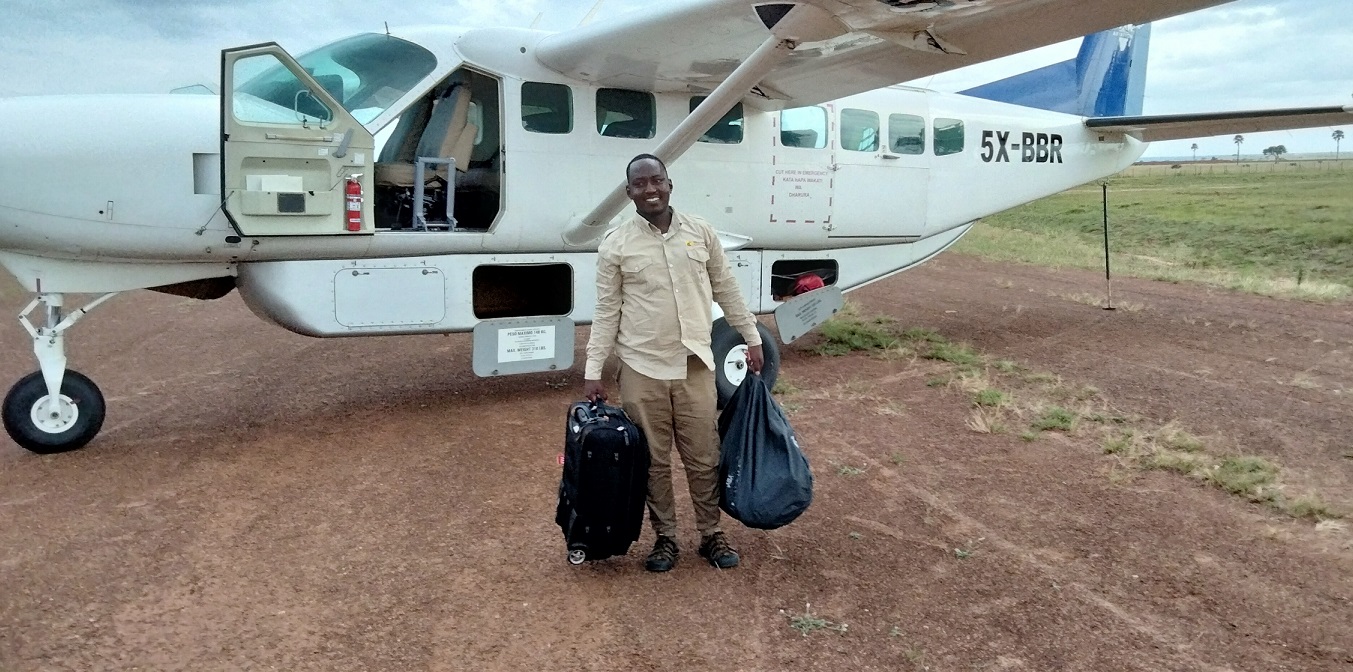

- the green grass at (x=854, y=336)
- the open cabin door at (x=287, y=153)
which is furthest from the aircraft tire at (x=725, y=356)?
the open cabin door at (x=287, y=153)

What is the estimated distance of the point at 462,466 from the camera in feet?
17.3

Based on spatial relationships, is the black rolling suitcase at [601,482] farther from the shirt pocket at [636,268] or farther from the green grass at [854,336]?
the green grass at [854,336]

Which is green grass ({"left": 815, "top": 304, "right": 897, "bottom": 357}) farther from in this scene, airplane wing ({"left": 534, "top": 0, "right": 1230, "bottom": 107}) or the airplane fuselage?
airplane wing ({"left": 534, "top": 0, "right": 1230, "bottom": 107})

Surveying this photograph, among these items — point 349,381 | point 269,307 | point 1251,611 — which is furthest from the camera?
point 349,381

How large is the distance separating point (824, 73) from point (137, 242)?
459 centimetres

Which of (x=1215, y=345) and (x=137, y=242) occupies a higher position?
(x=137, y=242)

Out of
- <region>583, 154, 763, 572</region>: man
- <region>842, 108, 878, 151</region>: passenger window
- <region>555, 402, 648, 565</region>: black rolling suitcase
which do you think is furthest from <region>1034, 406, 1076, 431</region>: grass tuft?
<region>555, 402, 648, 565</region>: black rolling suitcase

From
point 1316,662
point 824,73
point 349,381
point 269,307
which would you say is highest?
point 824,73

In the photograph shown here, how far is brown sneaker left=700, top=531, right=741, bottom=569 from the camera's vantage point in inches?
151

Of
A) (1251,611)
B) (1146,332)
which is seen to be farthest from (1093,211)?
(1251,611)

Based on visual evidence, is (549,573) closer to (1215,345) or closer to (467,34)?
(467,34)

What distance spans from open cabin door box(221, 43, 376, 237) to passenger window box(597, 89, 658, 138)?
1873mm

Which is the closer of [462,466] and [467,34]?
[462,466]

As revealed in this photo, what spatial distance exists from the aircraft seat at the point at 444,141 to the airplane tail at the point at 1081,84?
6.15 m
